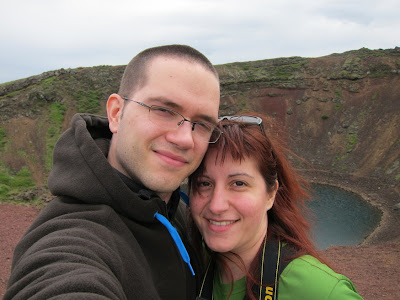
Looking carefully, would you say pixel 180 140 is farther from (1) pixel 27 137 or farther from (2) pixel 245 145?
(1) pixel 27 137

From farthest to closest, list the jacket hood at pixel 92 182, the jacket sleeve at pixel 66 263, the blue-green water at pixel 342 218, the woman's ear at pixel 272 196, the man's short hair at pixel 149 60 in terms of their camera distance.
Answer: the blue-green water at pixel 342 218 → the woman's ear at pixel 272 196 → the man's short hair at pixel 149 60 → the jacket hood at pixel 92 182 → the jacket sleeve at pixel 66 263

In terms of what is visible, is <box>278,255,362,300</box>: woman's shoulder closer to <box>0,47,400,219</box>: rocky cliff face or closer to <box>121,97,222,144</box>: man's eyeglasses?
<box>121,97,222,144</box>: man's eyeglasses

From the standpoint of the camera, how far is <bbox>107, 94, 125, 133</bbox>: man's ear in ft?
10.6

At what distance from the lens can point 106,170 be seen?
2562 millimetres

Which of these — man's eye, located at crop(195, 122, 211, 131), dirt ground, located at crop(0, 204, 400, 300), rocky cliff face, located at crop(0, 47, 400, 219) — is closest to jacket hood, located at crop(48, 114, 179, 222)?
man's eye, located at crop(195, 122, 211, 131)

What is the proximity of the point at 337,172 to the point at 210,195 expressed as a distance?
3704cm

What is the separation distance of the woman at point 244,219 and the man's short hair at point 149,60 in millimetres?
825

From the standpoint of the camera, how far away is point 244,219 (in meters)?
3.38

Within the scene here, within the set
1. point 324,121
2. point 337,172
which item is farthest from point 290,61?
point 337,172

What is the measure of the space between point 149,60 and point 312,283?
2.53 meters

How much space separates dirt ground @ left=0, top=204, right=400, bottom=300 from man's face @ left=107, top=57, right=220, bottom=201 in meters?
12.3

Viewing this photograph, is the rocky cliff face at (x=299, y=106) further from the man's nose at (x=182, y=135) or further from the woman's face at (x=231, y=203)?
the man's nose at (x=182, y=135)

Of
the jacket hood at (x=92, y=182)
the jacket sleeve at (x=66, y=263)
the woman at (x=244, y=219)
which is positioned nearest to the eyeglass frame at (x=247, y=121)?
the woman at (x=244, y=219)

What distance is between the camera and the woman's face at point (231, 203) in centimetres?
334
